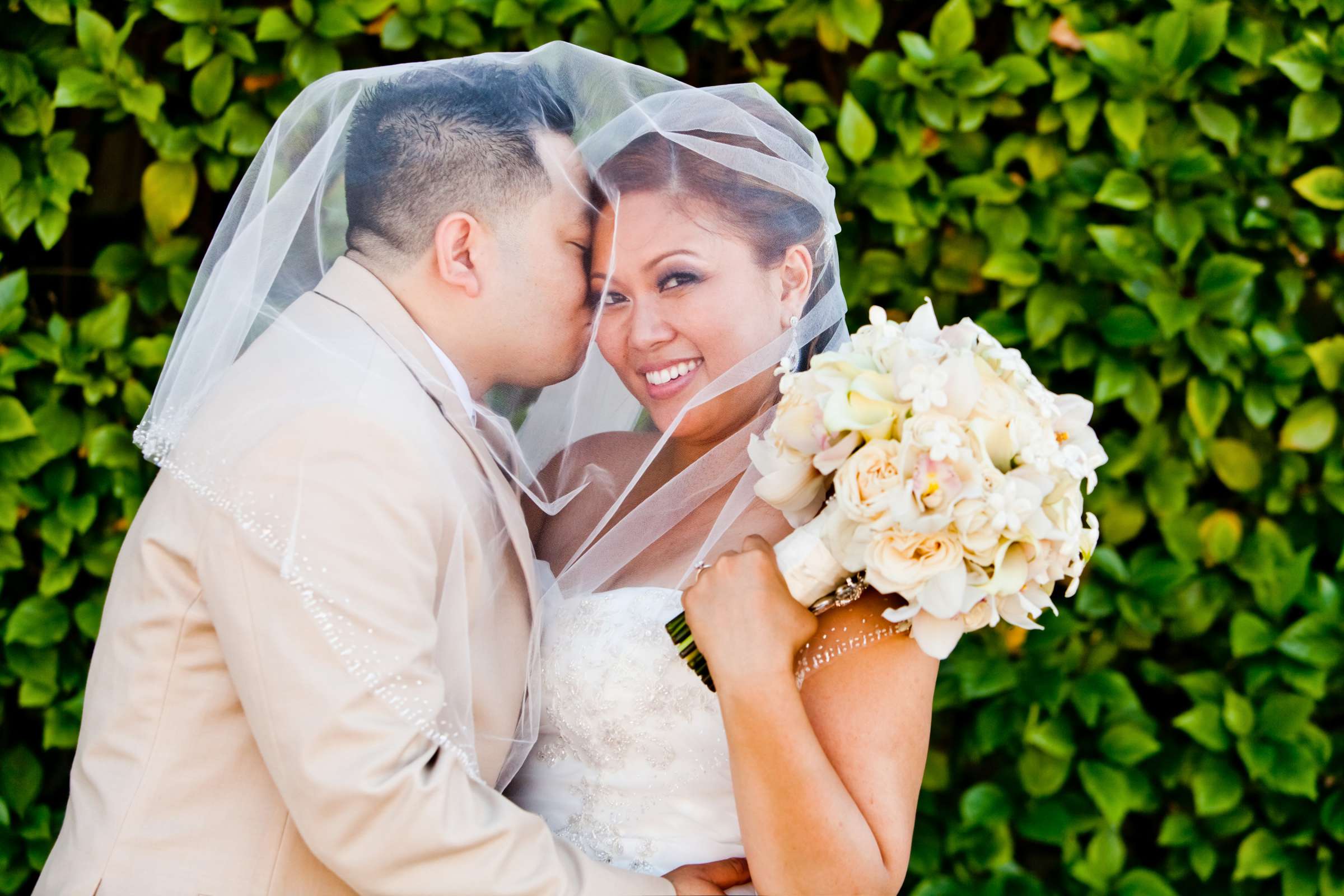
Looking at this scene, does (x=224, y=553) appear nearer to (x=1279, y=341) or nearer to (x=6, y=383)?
(x=6, y=383)

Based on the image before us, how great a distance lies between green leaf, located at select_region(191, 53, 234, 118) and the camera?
2.70 m

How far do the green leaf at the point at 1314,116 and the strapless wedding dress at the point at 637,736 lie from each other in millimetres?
1823

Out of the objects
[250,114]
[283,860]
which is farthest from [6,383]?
[283,860]

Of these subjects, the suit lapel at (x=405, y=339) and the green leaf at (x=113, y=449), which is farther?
the green leaf at (x=113, y=449)

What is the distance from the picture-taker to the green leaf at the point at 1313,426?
8.81 feet

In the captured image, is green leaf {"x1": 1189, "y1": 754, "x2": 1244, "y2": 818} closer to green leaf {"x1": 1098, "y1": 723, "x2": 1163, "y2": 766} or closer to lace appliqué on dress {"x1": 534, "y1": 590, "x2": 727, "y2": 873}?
green leaf {"x1": 1098, "y1": 723, "x2": 1163, "y2": 766}

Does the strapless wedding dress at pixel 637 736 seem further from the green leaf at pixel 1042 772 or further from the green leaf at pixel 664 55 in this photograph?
the green leaf at pixel 664 55

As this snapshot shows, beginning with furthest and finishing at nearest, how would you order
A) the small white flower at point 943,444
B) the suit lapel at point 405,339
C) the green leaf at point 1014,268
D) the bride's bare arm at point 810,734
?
the green leaf at point 1014,268, the suit lapel at point 405,339, the bride's bare arm at point 810,734, the small white flower at point 943,444

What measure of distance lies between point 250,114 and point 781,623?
182cm

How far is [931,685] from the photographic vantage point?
6.15 ft

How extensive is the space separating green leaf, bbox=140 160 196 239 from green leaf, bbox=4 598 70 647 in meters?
0.92

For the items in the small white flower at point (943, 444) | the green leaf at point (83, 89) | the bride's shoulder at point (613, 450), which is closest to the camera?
the small white flower at point (943, 444)

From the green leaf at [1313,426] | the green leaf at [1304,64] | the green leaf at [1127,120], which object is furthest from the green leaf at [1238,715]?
the green leaf at [1304,64]

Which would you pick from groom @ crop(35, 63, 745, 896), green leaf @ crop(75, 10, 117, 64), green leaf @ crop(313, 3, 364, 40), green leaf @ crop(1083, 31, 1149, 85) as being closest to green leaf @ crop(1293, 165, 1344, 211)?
green leaf @ crop(1083, 31, 1149, 85)
